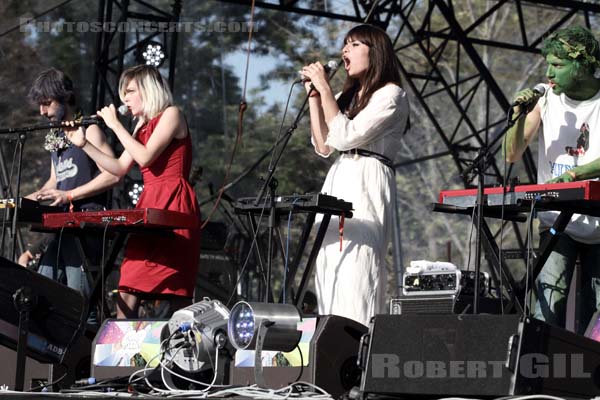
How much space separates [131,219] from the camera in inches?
183

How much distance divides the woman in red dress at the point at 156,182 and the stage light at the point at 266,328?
1.11 m

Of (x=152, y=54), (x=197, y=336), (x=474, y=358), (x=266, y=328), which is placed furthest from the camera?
(x=152, y=54)

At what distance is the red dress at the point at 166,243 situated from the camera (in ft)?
16.0

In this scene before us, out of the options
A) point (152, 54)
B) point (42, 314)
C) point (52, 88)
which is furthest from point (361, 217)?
point (152, 54)

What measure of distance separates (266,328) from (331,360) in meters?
0.27

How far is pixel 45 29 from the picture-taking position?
486 inches

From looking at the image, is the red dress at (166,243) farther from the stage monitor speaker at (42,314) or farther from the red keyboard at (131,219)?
the stage monitor speaker at (42,314)

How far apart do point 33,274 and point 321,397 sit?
5.79ft

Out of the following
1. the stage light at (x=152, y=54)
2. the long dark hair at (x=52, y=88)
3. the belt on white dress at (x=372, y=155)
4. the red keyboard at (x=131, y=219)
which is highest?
the stage light at (x=152, y=54)

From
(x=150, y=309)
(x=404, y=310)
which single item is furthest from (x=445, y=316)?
(x=150, y=309)

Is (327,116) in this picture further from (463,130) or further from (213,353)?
(463,130)

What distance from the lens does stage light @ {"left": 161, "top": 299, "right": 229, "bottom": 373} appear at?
398 cm

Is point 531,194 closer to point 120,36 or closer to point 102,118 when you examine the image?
point 102,118

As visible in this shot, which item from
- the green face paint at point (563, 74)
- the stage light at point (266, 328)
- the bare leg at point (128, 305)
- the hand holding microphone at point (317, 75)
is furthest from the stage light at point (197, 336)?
the green face paint at point (563, 74)
